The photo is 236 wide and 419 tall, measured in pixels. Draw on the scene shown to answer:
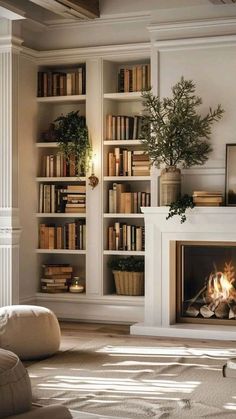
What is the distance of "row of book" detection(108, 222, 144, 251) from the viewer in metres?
7.57

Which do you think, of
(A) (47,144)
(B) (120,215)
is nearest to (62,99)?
(A) (47,144)

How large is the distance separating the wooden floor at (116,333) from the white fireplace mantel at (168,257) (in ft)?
0.33

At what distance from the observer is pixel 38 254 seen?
8.04 m

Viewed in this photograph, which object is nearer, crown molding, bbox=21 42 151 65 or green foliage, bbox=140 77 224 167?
green foliage, bbox=140 77 224 167

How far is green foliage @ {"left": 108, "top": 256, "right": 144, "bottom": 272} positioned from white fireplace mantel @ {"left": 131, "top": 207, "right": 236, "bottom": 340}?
48 centimetres

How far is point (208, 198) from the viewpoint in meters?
6.72

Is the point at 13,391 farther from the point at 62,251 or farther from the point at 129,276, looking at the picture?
the point at 62,251

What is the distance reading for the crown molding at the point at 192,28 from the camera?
686 centimetres

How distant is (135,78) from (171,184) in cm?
137

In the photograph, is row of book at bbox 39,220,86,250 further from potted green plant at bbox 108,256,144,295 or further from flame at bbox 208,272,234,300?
flame at bbox 208,272,234,300

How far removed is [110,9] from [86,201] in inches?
72.5

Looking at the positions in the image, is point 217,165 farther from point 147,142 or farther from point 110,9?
point 110,9

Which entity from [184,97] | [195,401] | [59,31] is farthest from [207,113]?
[195,401]

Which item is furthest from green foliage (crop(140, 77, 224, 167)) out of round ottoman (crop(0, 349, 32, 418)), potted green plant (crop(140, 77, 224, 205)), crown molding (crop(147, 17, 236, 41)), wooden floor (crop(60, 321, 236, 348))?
round ottoman (crop(0, 349, 32, 418))
